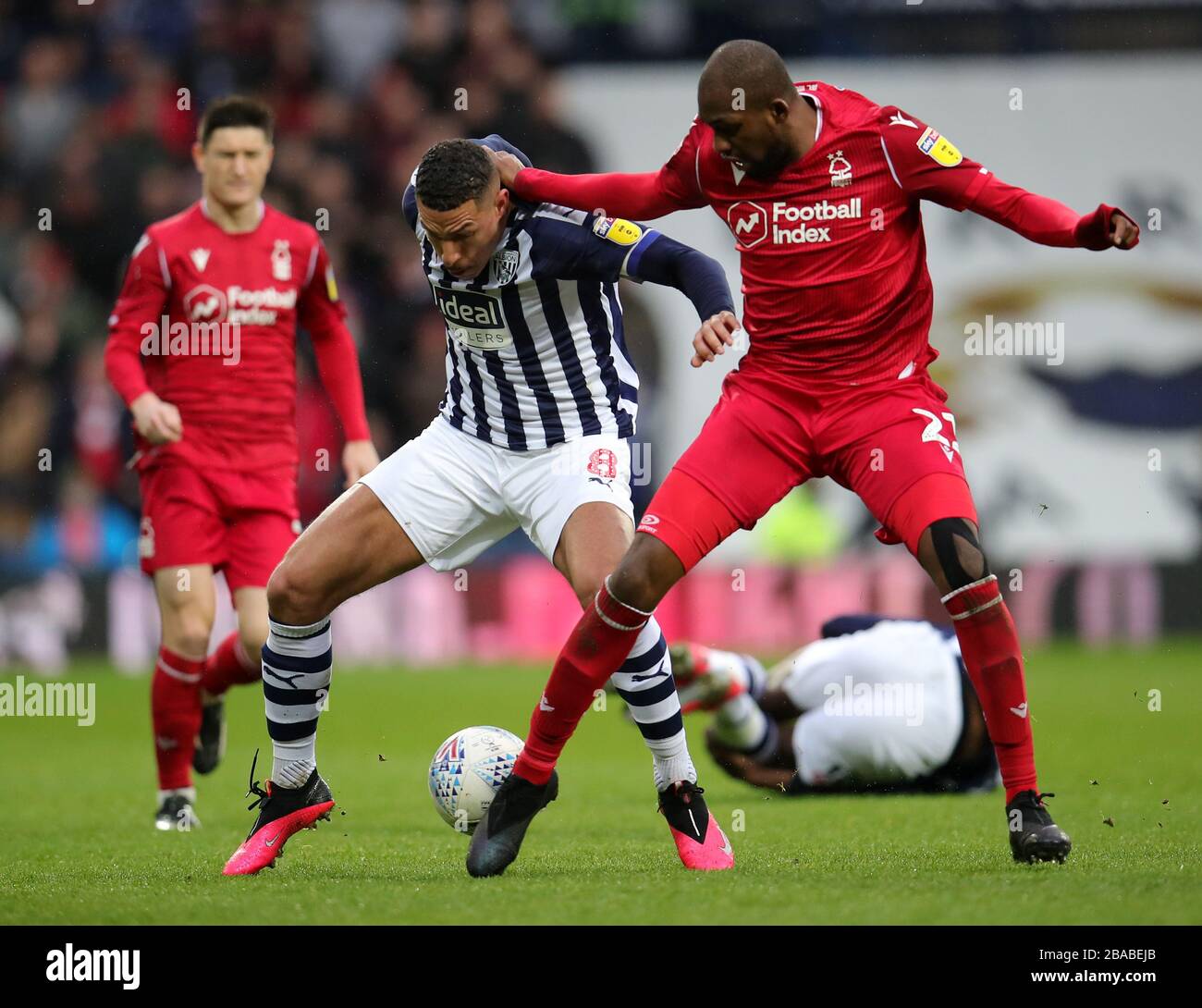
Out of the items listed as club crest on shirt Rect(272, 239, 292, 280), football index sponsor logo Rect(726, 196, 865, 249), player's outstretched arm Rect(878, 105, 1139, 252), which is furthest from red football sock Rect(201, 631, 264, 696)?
player's outstretched arm Rect(878, 105, 1139, 252)

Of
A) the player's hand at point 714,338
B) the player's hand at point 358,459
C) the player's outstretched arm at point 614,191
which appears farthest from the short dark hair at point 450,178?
the player's hand at point 358,459

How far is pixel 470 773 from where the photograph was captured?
541cm

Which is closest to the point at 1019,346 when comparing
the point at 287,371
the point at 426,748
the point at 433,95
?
the point at 433,95

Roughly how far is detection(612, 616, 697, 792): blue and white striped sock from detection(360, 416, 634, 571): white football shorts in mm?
385

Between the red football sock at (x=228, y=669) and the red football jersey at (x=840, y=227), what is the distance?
2688 mm

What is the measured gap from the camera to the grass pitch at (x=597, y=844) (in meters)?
4.09

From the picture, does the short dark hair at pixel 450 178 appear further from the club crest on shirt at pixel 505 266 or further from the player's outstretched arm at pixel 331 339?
the player's outstretched arm at pixel 331 339

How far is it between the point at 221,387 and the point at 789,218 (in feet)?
9.03

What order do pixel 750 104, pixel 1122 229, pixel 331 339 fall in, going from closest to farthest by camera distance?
pixel 1122 229 < pixel 750 104 < pixel 331 339

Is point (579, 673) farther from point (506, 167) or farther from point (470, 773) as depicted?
point (506, 167)

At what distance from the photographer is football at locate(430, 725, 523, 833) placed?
538 centimetres

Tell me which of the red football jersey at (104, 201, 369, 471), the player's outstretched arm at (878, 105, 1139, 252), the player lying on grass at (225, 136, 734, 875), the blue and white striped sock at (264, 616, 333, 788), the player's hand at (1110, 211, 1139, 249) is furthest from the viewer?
the red football jersey at (104, 201, 369, 471)

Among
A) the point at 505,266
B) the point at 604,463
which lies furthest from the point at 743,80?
the point at 604,463

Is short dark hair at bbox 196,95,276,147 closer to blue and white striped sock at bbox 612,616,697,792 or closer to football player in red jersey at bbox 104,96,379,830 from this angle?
football player in red jersey at bbox 104,96,379,830
